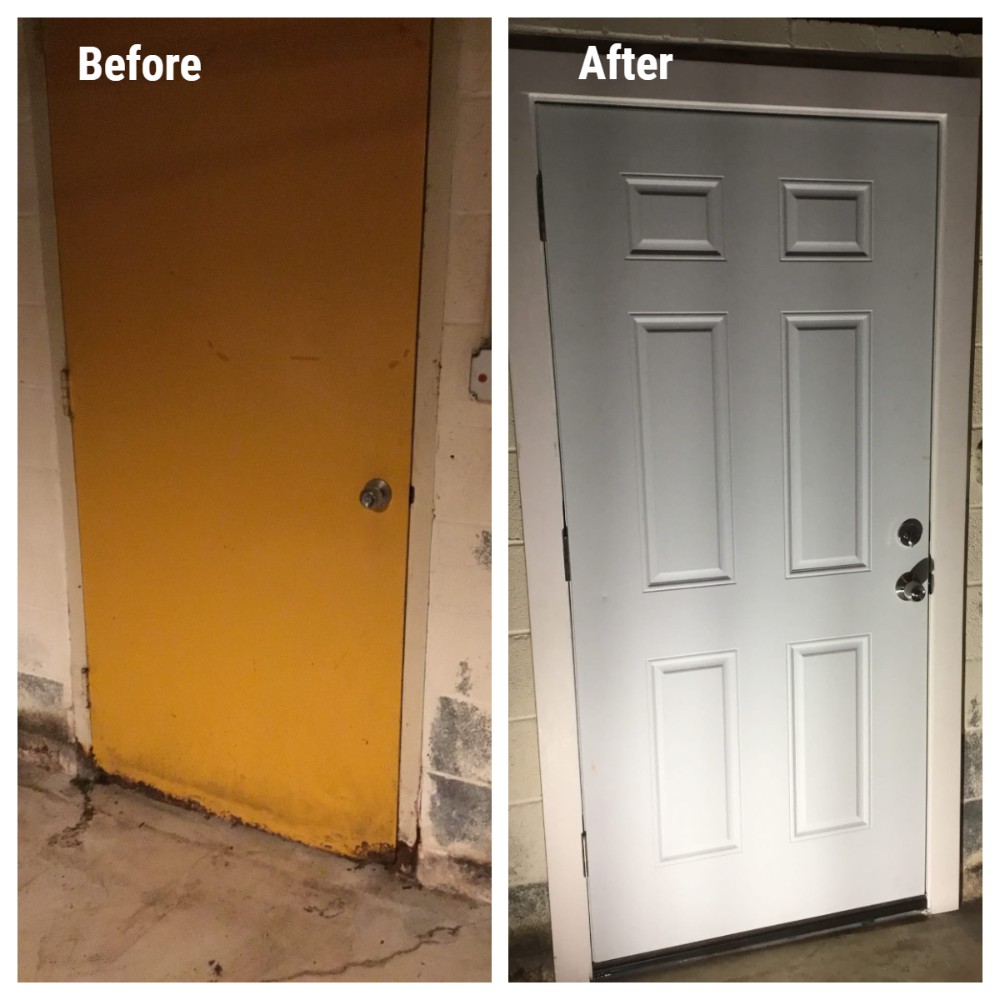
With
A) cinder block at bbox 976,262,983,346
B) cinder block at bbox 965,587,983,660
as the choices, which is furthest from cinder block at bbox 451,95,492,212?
cinder block at bbox 965,587,983,660

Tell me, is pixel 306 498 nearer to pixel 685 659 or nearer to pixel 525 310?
pixel 525 310

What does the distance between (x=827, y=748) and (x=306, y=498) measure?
3.74ft

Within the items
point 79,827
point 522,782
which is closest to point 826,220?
point 522,782

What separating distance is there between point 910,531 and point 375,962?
1.31 meters

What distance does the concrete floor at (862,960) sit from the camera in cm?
139

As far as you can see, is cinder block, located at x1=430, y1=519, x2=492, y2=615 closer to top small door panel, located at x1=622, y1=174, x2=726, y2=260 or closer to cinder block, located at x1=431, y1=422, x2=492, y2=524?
cinder block, located at x1=431, y1=422, x2=492, y2=524

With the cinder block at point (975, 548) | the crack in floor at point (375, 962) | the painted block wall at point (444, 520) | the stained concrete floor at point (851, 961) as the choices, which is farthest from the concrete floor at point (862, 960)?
the cinder block at point (975, 548)

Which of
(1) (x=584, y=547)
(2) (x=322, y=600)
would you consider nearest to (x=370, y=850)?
(2) (x=322, y=600)

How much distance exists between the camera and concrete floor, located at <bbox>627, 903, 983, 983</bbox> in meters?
1.39

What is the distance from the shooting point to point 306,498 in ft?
4.69

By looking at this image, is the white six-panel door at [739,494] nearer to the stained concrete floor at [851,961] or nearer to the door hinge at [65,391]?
A: the stained concrete floor at [851,961]

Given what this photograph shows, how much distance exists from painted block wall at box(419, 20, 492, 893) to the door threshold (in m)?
0.31

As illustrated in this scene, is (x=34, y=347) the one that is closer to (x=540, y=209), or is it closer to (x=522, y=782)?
(x=540, y=209)

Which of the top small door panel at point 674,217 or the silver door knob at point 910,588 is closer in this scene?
the top small door panel at point 674,217
